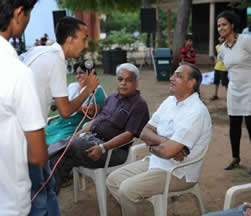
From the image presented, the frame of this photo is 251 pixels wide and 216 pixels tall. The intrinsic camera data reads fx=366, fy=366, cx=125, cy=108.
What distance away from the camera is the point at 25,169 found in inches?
54.5

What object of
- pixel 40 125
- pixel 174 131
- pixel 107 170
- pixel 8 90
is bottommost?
pixel 107 170

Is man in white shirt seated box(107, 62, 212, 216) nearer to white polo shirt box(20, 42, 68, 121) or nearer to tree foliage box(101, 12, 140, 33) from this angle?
white polo shirt box(20, 42, 68, 121)

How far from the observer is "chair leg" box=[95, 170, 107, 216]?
2986mm

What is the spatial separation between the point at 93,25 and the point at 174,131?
28.4 metres

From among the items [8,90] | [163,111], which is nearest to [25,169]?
[8,90]

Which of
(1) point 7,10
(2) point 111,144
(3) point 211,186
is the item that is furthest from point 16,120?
(3) point 211,186

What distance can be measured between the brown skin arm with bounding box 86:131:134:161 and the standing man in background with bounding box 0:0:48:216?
1.54 metres

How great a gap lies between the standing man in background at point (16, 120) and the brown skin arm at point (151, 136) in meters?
1.39

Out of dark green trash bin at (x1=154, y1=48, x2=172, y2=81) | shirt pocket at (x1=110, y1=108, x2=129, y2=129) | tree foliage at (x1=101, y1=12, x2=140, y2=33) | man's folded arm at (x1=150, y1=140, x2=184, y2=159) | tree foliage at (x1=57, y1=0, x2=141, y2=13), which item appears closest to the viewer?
man's folded arm at (x1=150, y1=140, x2=184, y2=159)

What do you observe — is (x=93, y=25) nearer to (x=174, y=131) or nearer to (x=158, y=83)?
(x=158, y=83)

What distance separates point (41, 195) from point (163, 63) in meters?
10.0

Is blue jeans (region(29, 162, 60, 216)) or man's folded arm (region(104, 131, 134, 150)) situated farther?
man's folded arm (region(104, 131, 134, 150))

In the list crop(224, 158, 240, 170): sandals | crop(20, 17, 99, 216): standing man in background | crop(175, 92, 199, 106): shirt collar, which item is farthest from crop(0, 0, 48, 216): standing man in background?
crop(224, 158, 240, 170): sandals

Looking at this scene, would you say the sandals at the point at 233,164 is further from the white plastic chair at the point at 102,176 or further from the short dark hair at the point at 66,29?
the short dark hair at the point at 66,29
